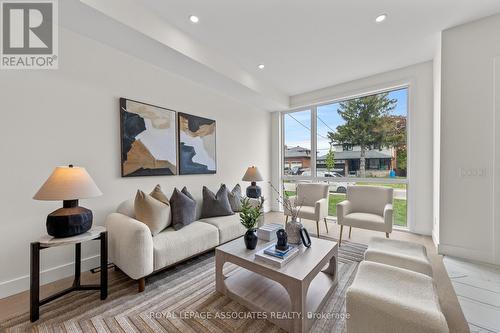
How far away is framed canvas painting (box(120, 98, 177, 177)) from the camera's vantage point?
251cm

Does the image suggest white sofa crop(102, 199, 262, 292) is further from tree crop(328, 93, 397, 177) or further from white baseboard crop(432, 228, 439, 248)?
tree crop(328, 93, 397, 177)

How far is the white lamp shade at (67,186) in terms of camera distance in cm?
157

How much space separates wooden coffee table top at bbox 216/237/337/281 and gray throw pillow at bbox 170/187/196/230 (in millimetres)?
782

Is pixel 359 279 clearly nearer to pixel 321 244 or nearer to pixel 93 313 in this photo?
pixel 321 244

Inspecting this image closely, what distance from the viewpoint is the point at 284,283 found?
1.45 metres

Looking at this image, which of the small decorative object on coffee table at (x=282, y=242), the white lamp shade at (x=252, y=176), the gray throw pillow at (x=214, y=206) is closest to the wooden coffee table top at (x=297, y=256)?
the small decorative object on coffee table at (x=282, y=242)

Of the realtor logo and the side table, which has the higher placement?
the realtor logo

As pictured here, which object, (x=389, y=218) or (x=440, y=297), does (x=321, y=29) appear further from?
(x=440, y=297)

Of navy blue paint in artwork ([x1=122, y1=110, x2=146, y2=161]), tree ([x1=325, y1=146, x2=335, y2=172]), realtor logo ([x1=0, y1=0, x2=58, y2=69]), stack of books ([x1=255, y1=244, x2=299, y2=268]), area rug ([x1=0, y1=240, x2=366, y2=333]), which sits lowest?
area rug ([x1=0, y1=240, x2=366, y2=333])

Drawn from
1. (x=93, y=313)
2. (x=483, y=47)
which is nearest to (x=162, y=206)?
(x=93, y=313)

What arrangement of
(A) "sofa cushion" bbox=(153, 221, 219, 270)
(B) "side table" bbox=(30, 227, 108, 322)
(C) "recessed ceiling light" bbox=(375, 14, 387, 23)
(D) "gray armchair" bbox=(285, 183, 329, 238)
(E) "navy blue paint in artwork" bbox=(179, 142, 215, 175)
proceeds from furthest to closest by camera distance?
(D) "gray armchair" bbox=(285, 183, 329, 238), (E) "navy blue paint in artwork" bbox=(179, 142, 215, 175), (C) "recessed ceiling light" bbox=(375, 14, 387, 23), (A) "sofa cushion" bbox=(153, 221, 219, 270), (B) "side table" bbox=(30, 227, 108, 322)

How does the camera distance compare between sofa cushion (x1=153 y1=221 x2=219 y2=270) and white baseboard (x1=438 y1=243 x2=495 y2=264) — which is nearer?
sofa cushion (x1=153 y1=221 x2=219 y2=270)

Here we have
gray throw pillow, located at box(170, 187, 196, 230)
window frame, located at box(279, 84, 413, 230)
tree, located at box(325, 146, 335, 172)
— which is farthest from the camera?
tree, located at box(325, 146, 335, 172)

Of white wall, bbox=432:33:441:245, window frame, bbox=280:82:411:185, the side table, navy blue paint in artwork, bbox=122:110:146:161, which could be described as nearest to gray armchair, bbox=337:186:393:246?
white wall, bbox=432:33:441:245
